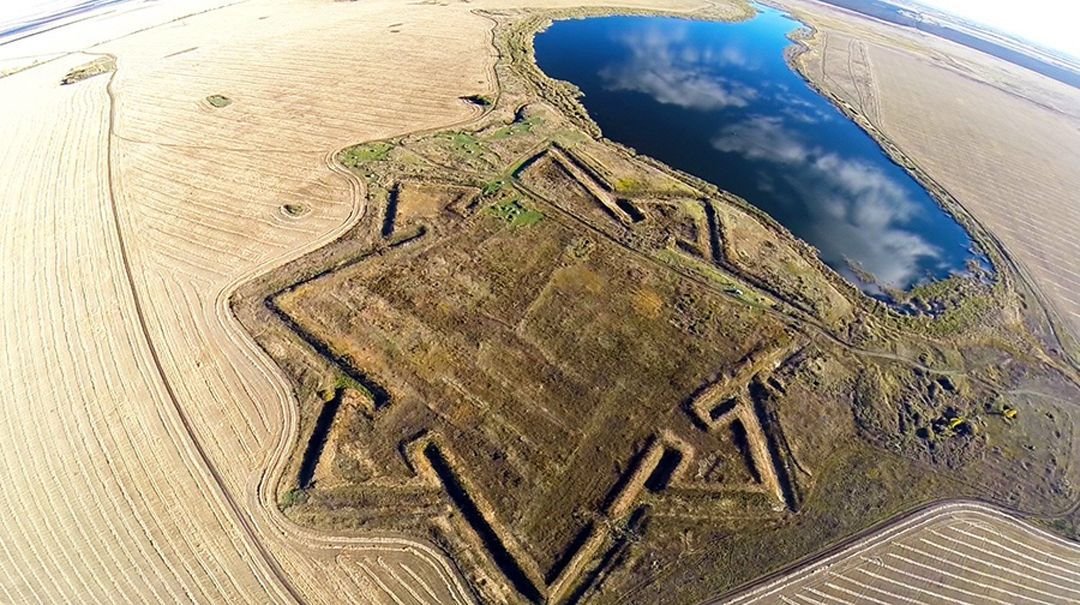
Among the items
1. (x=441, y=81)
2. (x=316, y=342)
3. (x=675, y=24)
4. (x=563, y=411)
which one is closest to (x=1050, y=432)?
(x=563, y=411)

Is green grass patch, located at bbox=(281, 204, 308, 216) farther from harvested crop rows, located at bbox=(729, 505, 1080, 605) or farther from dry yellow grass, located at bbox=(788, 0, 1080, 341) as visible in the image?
dry yellow grass, located at bbox=(788, 0, 1080, 341)

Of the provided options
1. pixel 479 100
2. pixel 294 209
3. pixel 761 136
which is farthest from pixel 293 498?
pixel 761 136

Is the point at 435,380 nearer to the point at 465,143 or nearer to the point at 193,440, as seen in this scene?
the point at 193,440

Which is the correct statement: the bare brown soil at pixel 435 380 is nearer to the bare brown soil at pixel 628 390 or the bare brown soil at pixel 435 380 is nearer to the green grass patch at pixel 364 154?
the bare brown soil at pixel 628 390

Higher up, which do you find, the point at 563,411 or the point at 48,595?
the point at 563,411

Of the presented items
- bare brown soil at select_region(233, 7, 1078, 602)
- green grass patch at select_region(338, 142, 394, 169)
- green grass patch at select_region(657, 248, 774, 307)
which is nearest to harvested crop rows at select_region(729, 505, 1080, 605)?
bare brown soil at select_region(233, 7, 1078, 602)

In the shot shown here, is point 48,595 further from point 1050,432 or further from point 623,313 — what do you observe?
point 1050,432
